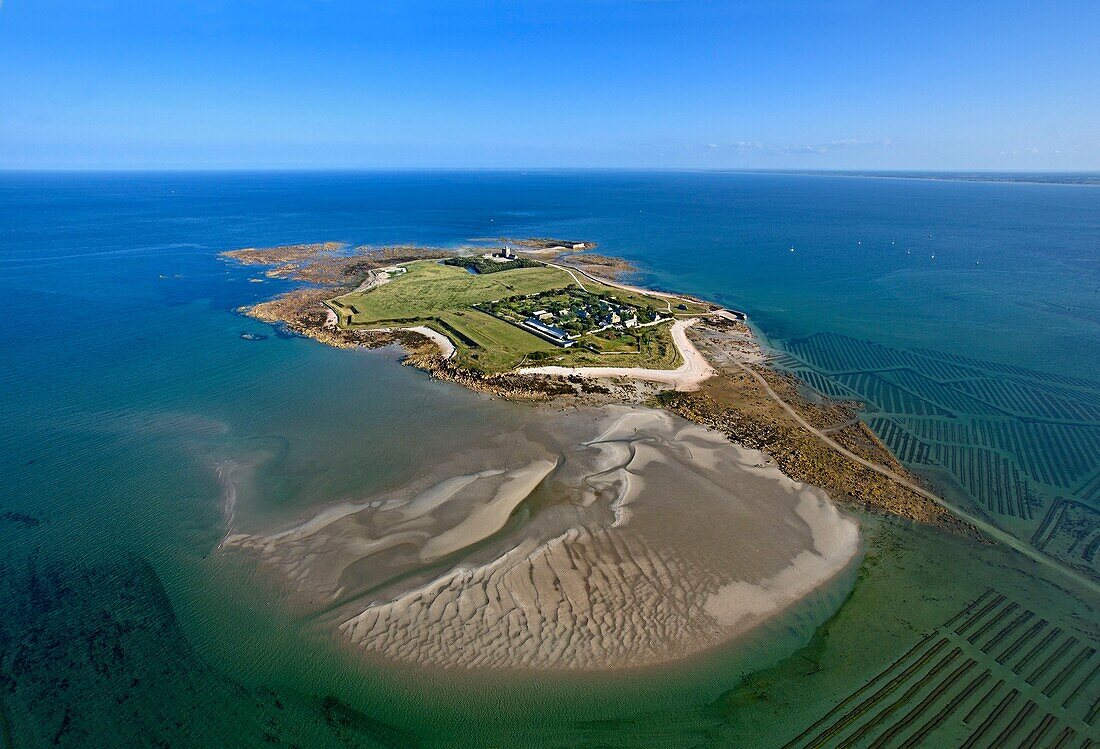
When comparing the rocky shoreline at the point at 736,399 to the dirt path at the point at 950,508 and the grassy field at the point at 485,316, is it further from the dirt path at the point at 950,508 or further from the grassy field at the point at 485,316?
the grassy field at the point at 485,316

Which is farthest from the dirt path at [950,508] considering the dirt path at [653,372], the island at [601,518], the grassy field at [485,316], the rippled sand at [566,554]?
the grassy field at [485,316]

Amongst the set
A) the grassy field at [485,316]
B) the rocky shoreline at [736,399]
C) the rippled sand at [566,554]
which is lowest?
the rippled sand at [566,554]

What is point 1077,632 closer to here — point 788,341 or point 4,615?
point 788,341

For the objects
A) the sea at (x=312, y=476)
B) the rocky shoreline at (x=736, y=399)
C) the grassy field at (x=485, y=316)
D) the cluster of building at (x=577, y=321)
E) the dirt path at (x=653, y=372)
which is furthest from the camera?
the cluster of building at (x=577, y=321)

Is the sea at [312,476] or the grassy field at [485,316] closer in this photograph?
the sea at [312,476]

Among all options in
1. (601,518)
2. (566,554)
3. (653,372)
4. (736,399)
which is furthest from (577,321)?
(566,554)

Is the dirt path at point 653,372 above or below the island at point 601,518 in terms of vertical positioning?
above

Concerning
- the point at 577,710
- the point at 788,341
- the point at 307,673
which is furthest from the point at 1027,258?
the point at 307,673

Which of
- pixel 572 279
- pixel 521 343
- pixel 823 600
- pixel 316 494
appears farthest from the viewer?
pixel 572 279
